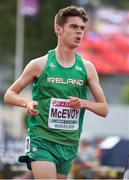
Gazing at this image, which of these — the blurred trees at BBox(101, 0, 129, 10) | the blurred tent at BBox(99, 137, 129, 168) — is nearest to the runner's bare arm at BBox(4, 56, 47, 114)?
the blurred tent at BBox(99, 137, 129, 168)

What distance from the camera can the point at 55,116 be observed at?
8.19m

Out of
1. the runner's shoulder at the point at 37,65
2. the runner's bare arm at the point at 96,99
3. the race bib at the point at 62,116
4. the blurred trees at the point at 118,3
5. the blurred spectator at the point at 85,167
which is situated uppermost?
the blurred trees at the point at 118,3

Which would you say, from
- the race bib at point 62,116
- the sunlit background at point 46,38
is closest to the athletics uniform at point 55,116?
the race bib at point 62,116

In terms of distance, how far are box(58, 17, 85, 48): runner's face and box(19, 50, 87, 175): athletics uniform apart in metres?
0.23

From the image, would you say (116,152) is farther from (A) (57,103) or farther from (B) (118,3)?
(B) (118,3)

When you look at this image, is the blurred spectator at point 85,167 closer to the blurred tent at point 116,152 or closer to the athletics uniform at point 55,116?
the blurred tent at point 116,152

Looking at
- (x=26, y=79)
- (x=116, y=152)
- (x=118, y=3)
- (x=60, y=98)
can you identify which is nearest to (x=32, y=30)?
(x=118, y=3)

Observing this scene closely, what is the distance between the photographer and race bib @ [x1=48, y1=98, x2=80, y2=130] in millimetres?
8156

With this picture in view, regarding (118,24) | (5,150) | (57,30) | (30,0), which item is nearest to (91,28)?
(118,24)

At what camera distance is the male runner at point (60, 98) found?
816cm

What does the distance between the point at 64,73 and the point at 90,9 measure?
162ft

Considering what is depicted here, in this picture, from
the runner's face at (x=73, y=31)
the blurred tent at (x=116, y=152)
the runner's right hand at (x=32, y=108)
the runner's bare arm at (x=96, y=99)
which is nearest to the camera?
the runner's right hand at (x=32, y=108)

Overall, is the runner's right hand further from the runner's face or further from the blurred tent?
the blurred tent

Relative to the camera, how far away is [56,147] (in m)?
8.20
